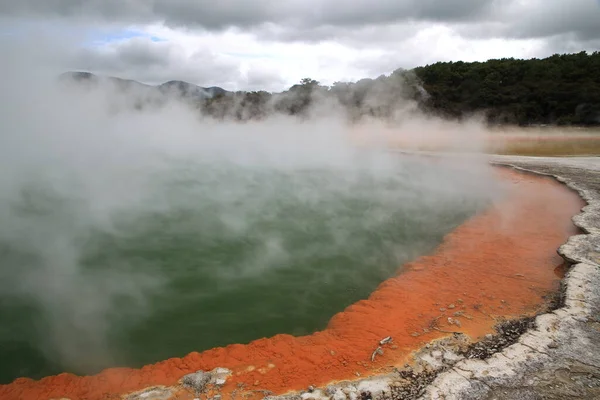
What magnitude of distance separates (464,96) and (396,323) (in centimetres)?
1852

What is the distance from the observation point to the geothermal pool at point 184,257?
311cm

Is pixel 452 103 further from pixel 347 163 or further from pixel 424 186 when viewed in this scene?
pixel 424 186

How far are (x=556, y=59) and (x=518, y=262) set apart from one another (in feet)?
63.5

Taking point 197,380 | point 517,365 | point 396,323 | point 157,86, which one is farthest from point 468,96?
point 197,380

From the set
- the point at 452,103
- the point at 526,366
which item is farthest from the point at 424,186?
the point at 452,103

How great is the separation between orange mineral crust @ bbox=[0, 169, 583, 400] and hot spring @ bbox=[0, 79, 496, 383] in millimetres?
199

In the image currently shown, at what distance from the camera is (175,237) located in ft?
15.5

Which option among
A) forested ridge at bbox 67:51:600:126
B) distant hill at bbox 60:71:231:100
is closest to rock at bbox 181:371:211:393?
distant hill at bbox 60:71:231:100

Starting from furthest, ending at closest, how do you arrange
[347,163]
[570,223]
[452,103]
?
[452,103], [347,163], [570,223]

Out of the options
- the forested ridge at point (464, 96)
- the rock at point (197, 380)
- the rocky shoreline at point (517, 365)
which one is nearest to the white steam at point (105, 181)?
the rock at point (197, 380)

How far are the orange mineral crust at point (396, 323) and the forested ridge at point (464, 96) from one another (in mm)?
12355

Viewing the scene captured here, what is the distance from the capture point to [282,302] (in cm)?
355

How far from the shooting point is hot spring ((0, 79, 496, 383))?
317 cm

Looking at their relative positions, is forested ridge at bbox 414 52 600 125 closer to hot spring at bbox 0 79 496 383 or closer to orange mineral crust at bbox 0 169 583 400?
hot spring at bbox 0 79 496 383
